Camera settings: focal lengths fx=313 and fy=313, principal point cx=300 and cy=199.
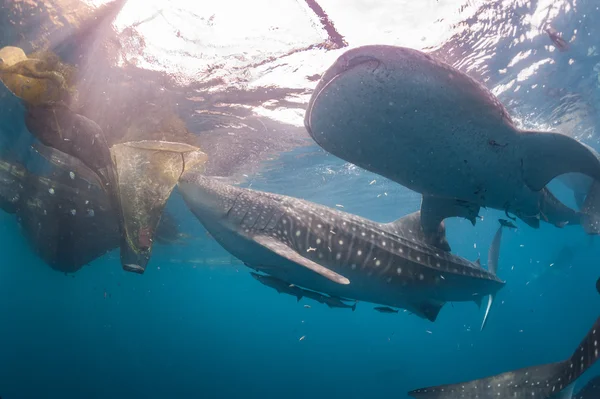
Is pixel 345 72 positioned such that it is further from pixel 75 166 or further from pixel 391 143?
pixel 75 166

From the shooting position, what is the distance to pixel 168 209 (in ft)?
62.5

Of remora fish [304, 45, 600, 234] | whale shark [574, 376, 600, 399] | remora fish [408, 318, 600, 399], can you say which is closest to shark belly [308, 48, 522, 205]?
remora fish [304, 45, 600, 234]

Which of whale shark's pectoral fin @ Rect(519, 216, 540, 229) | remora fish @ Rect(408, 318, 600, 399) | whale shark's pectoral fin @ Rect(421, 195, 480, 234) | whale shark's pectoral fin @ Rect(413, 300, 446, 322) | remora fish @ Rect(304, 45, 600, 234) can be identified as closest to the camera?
remora fish @ Rect(408, 318, 600, 399)

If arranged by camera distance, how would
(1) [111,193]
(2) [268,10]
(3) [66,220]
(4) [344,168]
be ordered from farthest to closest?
(4) [344,168], (3) [66,220], (2) [268,10], (1) [111,193]

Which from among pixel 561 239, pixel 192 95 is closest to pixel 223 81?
pixel 192 95

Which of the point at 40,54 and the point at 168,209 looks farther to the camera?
the point at 168,209

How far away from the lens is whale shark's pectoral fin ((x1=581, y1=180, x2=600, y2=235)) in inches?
201

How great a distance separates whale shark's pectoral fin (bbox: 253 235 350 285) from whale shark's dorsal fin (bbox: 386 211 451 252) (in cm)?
236

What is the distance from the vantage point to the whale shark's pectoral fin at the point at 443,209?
491 cm

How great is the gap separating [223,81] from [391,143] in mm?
7464

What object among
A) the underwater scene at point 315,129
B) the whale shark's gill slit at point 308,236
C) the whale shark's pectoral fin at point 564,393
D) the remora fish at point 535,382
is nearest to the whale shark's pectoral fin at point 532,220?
the underwater scene at point 315,129

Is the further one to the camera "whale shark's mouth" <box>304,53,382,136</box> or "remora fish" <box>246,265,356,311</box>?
"remora fish" <box>246,265,356,311</box>

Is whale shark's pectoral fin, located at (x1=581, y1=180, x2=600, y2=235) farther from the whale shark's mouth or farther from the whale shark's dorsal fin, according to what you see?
the whale shark's mouth

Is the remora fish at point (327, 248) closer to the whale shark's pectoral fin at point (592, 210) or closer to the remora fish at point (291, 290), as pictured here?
the remora fish at point (291, 290)
